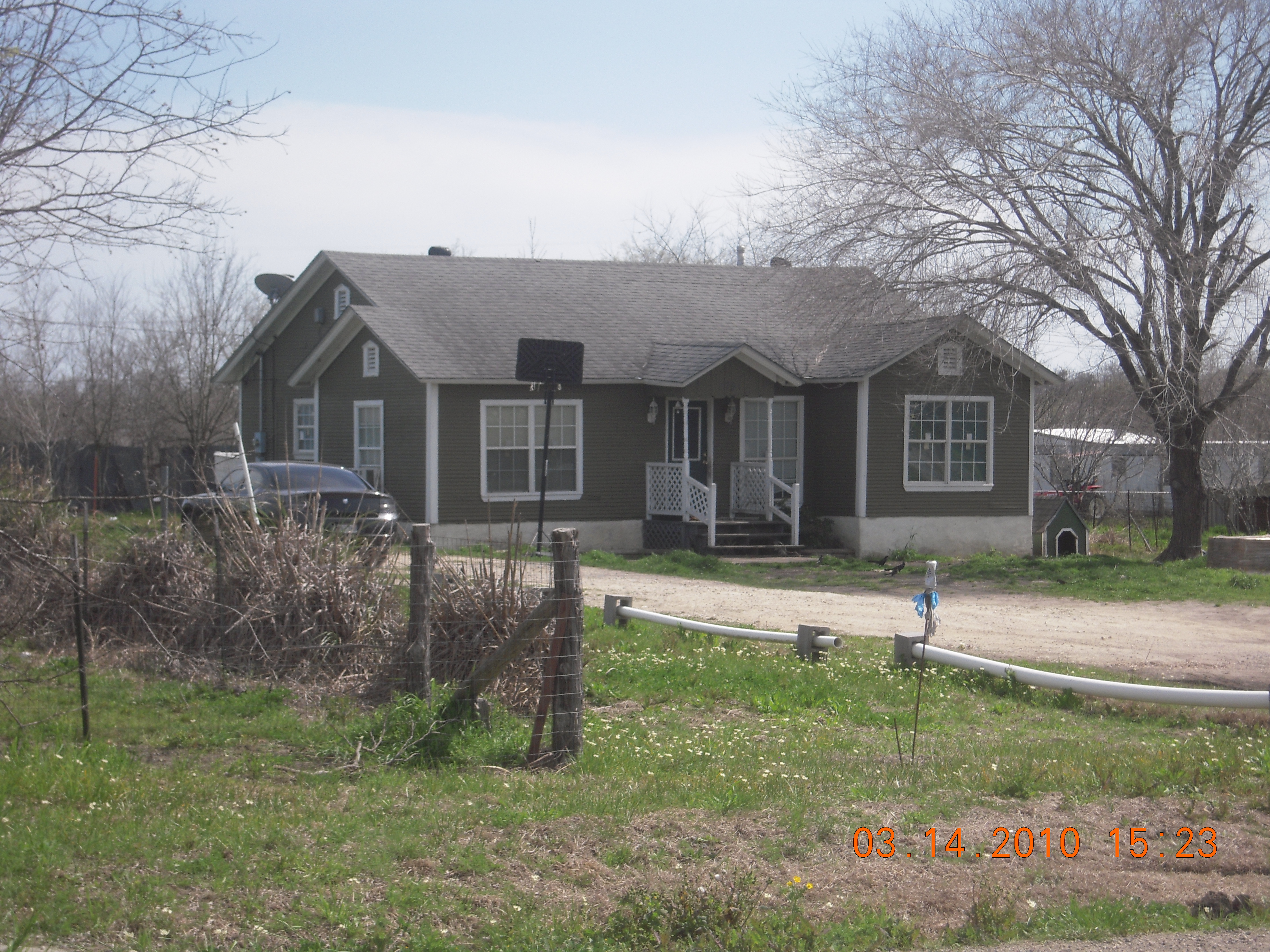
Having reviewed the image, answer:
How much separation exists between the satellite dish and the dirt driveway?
1418 centimetres

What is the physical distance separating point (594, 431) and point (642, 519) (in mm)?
1946

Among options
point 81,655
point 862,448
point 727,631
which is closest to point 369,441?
point 862,448

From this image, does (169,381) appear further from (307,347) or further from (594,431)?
(594,431)

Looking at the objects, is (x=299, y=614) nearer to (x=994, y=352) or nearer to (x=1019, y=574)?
(x=1019, y=574)

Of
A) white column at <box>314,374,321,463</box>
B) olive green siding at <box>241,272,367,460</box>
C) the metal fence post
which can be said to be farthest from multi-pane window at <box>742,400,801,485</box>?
the metal fence post

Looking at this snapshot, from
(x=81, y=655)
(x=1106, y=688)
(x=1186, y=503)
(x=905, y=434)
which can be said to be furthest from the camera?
(x=905, y=434)

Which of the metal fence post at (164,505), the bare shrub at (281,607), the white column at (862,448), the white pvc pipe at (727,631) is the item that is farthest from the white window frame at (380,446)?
the bare shrub at (281,607)

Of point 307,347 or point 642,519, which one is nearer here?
point 642,519

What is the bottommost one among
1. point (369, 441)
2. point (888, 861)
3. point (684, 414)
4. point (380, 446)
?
point (888, 861)

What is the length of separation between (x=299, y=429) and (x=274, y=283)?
425 centimetres

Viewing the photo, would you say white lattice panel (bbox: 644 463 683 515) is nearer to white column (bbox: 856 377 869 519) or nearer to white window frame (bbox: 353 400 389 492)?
white column (bbox: 856 377 869 519)

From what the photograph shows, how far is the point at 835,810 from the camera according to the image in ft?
20.7

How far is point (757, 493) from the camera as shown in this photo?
23469mm

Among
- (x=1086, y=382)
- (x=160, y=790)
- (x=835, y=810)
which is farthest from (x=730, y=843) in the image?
(x=1086, y=382)
